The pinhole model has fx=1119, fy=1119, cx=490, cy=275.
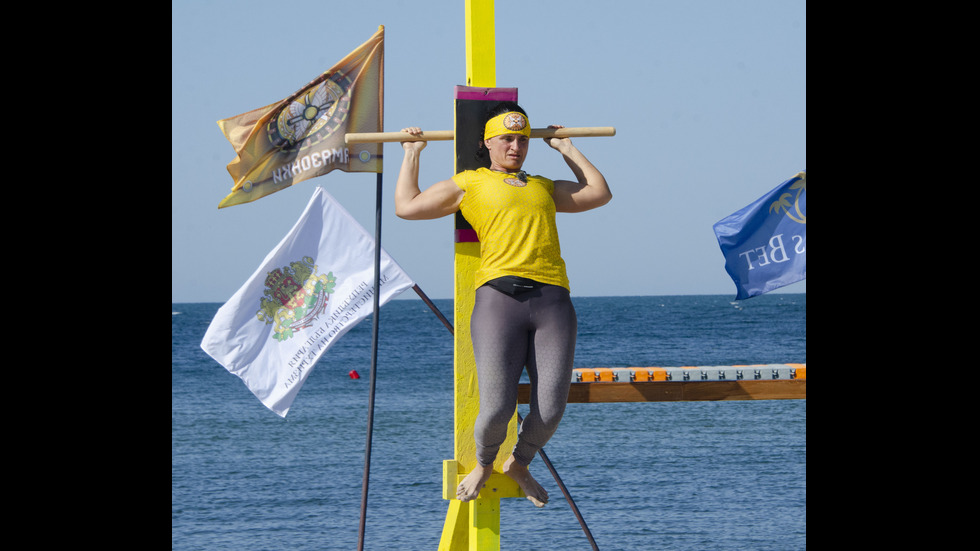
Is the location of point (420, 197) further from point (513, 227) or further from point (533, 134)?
point (533, 134)

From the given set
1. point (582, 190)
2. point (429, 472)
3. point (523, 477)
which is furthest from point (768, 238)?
point (429, 472)

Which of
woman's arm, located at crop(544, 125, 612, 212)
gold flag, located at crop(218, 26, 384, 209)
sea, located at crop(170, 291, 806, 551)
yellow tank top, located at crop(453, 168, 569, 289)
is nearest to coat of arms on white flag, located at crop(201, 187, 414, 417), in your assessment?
gold flag, located at crop(218, 26, 384, 209)

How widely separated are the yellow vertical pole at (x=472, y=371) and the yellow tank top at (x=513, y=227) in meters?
0.22

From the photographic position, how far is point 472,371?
491 centimetres

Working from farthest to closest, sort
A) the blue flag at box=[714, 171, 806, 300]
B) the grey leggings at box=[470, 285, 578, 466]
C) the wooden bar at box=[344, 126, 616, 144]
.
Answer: the blue flag at box=[714, 171, 806, 300]
the wooden bar at box=[344, 126, 616, 144]
the grey leggings at box=[470, 285, 578, 466]

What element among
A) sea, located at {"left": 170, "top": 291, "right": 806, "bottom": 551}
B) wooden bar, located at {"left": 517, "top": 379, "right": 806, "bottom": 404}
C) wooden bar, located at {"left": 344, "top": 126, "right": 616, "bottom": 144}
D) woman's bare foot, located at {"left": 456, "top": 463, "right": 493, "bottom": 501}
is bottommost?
sea, located at {"left": 170, "top": 291, "right": 806, "bottom": 551}

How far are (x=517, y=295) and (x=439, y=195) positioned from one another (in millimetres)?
554

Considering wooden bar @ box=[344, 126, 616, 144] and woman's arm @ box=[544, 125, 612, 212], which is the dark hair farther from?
woman's arm @ box=[544, 125, 612, 212]

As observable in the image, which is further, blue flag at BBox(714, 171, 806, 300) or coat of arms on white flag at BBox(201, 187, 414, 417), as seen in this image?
blue flag at BBox(714, 171, 806, 300)

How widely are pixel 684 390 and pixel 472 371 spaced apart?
5.53 feet

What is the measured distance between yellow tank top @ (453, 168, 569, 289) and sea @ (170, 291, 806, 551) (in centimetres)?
125

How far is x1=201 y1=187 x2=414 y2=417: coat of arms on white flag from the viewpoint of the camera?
580 centimetres

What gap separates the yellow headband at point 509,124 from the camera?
4.71m
